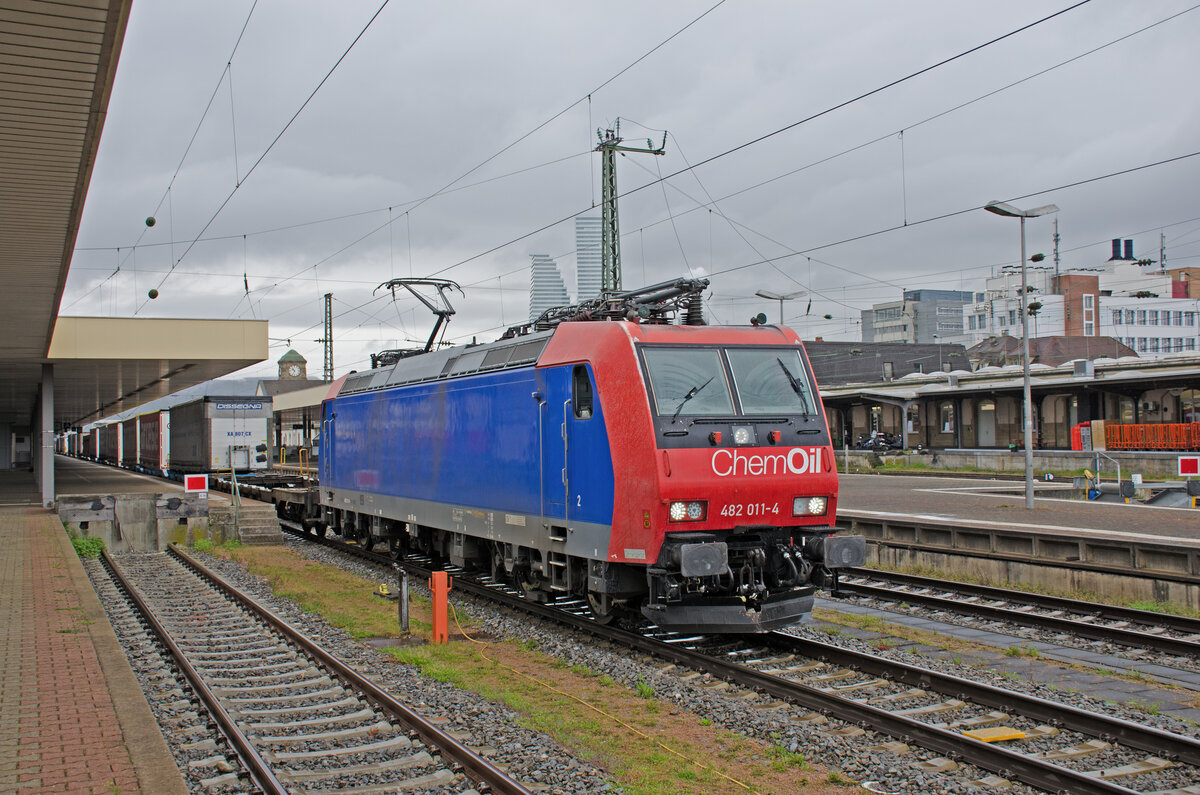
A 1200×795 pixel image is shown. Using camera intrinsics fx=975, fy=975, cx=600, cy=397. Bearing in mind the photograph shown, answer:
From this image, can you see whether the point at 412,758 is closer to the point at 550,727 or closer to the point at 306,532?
the point at 550,727

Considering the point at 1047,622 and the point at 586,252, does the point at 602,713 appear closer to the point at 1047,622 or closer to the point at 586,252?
the point at 1047,622

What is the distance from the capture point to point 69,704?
7.74m

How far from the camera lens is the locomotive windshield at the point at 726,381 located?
998cm

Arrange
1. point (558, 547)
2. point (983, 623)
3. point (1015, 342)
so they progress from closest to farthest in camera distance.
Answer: point (558, 547), point (983, 623), point (1015, 342)

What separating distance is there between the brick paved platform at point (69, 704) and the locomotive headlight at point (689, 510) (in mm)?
4839

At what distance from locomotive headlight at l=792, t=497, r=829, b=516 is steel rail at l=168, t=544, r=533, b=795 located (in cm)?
451

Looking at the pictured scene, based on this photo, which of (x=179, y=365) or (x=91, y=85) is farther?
(x=179, y=365)

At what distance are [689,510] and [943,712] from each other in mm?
2935

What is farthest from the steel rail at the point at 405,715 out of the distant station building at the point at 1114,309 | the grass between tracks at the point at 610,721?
the distant station building at the point at 1114,309

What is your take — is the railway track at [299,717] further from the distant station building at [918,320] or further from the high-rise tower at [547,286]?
the distant station building at [918,320]

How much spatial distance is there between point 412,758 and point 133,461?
56170 millimetres

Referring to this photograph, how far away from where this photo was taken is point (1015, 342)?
66.9 metres

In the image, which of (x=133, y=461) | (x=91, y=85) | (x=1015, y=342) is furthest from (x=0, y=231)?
(x=1015, y=342)

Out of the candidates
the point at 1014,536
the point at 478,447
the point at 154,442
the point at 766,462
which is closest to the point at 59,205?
the point at 478,447
